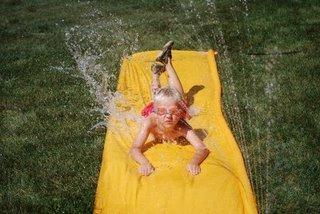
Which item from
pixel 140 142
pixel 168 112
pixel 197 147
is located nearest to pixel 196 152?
pixel 197 147

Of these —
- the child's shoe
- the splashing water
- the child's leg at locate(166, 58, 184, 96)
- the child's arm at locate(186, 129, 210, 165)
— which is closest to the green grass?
the splashing water

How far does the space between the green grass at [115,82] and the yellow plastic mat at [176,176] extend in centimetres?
41

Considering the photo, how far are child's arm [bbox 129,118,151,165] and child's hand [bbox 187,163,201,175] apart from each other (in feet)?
1.32

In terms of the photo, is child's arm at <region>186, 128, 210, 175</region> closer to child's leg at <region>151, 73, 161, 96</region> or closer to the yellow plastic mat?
the yellow plastic mat

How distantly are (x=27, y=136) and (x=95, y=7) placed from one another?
5.96 m

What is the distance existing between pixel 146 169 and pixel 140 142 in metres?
0.50

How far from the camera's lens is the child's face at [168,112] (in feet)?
14.8

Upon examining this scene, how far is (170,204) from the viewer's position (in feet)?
12.6

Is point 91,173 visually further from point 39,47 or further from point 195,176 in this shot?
point 39,47

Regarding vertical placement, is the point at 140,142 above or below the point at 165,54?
below

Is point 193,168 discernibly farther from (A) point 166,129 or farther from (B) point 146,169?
(A) point 166,129

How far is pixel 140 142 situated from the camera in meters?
4.67

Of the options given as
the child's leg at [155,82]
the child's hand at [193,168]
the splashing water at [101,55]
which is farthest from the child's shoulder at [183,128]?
the child's leg at [155,82]

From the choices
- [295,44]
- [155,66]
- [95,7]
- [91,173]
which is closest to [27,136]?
[91,173]
